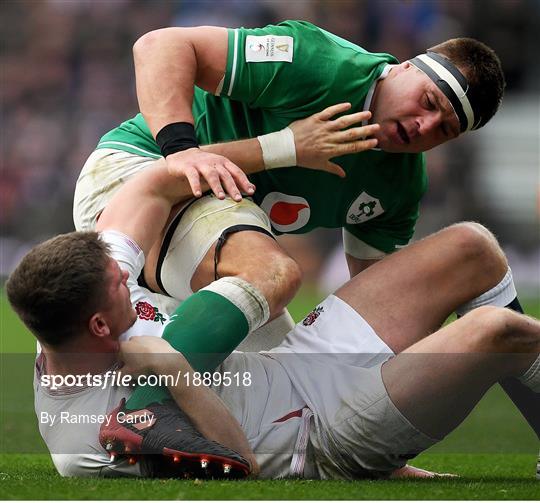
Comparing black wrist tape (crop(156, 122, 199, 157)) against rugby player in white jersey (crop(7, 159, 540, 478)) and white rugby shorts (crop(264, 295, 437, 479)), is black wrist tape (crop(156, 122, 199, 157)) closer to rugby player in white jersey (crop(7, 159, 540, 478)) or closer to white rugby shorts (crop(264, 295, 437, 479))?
rugby player in white jersey (crop(7, 159, 540, 478))

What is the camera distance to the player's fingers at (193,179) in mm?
3271

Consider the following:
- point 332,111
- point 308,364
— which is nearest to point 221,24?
point 332,111

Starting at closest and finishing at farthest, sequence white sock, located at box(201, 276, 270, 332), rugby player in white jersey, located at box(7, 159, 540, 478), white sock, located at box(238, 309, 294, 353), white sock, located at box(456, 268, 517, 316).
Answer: rugby player in white jersey, located at box(7, 159, 540, 478) < white sock, located at box(201, 276, 270, 332) < white sock, located at box(456, 268, 517, 316) < white sock, located at box(238, 309, 294, 353)

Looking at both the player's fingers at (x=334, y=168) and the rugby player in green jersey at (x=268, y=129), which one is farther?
the player's fingers at (x=334, y=168)

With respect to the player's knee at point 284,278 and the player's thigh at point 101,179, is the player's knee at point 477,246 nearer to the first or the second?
the player's knee at point 284,278

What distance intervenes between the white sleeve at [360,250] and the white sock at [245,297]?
1.12m

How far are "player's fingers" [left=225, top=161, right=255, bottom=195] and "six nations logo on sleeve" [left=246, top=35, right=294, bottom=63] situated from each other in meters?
0.48

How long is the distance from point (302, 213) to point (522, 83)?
31.1 feet

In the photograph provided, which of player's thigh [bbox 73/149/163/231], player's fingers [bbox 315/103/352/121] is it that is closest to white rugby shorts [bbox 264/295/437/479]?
player's fingers [bbox 315/103/352/121]

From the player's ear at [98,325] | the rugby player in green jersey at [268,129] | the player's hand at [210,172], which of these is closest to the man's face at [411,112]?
the rugby player in green jersey at [268,129]

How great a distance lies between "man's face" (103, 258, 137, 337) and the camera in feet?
9.21

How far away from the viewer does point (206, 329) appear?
2992 millimetres

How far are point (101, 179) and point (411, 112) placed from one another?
3.52ft

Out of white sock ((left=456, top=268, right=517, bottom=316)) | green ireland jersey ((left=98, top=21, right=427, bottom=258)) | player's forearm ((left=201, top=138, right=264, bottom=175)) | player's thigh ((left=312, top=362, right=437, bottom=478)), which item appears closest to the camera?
player's thigh ((left=312, top=362, right=437, bottom=478))
